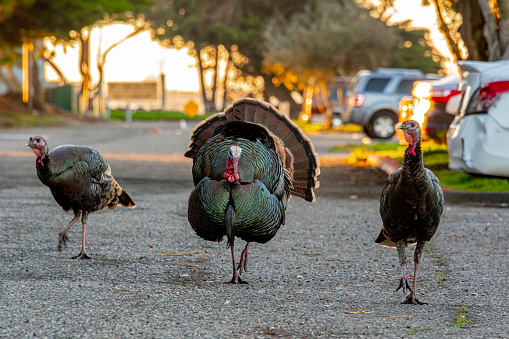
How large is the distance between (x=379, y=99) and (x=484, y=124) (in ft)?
52.2

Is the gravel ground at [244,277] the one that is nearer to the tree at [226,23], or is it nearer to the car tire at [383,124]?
the car tire at [383,124]

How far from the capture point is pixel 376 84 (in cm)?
2572

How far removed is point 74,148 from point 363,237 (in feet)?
9.87

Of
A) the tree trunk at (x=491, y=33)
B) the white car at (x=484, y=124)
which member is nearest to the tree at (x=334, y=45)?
the tree trunk at (x=491, y=33)

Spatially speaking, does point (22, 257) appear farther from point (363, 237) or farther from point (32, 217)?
point (363, 237)

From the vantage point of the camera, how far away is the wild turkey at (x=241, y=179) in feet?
16.0

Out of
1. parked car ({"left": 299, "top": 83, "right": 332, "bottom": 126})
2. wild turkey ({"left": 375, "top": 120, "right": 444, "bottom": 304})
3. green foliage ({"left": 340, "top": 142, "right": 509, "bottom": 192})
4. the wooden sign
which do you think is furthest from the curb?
the wooden sign

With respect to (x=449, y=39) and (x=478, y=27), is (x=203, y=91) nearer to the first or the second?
(x=449, y=39)

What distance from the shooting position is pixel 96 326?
164 inches

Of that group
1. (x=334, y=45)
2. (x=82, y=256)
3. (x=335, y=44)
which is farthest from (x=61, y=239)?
(x=335, y=44)

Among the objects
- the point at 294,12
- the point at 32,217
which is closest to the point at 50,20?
the point at 294,12

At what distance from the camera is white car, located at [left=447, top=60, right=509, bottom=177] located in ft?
30.5

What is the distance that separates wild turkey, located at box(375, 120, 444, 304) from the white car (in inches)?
180

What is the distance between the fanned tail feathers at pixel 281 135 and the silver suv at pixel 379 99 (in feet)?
61.8
